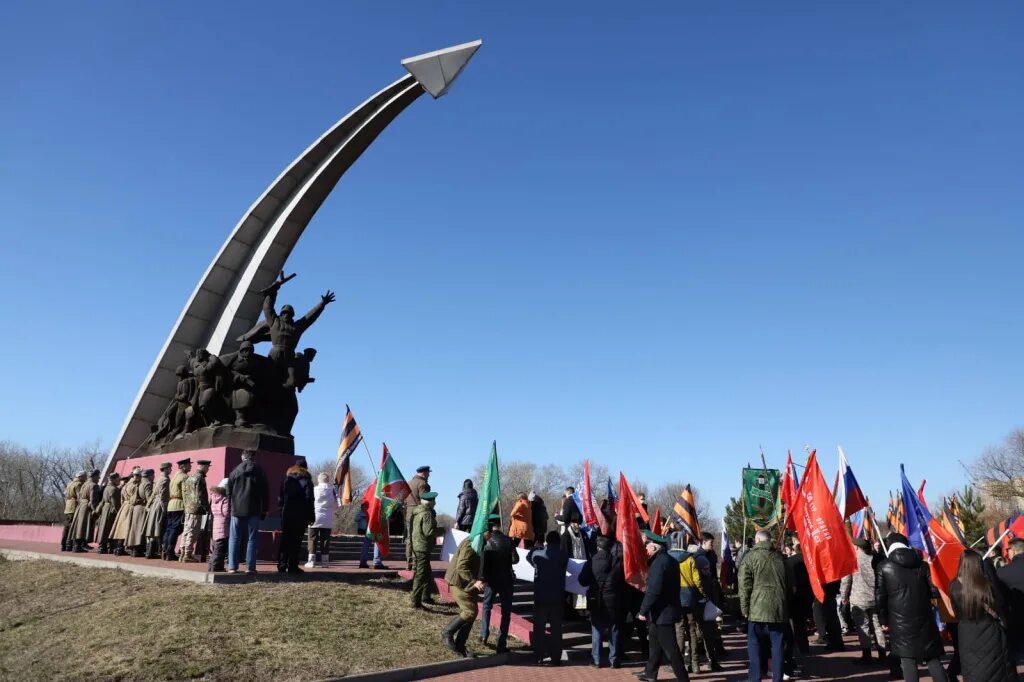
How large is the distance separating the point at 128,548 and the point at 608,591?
9.29 m

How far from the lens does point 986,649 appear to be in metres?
6.13

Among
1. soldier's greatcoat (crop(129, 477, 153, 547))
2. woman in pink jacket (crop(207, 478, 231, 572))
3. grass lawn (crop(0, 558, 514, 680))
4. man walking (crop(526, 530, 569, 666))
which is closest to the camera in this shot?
grass lawn (crop(0, 558, 514, 680))

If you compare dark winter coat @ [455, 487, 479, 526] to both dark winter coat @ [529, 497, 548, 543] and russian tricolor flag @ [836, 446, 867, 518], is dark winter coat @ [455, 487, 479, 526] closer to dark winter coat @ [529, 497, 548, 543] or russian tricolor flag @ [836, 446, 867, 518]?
dark winter coat @ [529, 497, 548, 543]

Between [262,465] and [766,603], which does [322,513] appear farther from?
[766,603]

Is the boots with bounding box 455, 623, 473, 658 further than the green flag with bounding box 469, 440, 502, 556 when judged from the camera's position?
No

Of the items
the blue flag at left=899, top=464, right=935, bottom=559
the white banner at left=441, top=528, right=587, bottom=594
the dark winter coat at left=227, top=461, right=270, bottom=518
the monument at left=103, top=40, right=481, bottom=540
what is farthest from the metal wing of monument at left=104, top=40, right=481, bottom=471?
the blue flag at left=899, top=464, right=935, bottom=559

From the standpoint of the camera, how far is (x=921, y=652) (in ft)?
23.1

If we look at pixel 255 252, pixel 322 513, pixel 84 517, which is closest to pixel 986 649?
pixel 322 513

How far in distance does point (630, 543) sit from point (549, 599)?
1428 millimetres

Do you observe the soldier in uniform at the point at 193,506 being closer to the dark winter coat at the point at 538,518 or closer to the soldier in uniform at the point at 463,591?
the soldier in uniform at the point at 463,591

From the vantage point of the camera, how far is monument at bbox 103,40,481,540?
661 inches

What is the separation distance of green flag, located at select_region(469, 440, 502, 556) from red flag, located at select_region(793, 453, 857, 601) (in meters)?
4.02

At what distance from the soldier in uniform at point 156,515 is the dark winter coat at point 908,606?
11.4 m

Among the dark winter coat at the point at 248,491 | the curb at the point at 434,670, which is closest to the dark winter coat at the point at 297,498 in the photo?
the dark winter coat at the point at 248,491
